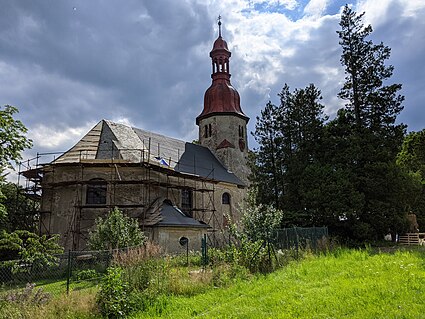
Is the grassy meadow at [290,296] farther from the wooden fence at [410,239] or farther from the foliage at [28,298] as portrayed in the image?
the wooden fence at [410,239]

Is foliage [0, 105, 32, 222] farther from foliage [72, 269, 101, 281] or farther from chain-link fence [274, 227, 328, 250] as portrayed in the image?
chain-link fence [274, 227, 328, 250]

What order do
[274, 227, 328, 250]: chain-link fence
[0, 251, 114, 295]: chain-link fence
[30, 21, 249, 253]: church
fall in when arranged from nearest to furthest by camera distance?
[0, 251, 114, 295]: chain-link fence, [274, 227, 328, 250]: chain-link fence, [30, 21, 249, 253]: church

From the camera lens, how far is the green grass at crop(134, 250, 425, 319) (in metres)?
6.34

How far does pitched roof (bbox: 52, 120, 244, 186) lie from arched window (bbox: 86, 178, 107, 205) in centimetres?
158

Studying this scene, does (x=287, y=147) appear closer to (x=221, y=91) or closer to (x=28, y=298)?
(x=221, y=91)

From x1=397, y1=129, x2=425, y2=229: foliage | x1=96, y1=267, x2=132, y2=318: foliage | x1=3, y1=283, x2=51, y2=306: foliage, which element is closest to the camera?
x1=96, y1=267, x2=132, y2=318: foliage

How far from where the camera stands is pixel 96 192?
20.6 m

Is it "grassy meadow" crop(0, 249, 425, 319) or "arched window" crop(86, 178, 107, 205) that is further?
"arched window" crop(86, 178, 107, 205)

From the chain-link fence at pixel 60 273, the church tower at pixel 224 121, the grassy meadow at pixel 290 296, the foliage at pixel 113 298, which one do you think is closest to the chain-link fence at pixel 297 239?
the grassy meadow at pixel 290 296

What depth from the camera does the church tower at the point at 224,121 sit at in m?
31.7

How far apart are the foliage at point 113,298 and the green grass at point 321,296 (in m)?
0.45

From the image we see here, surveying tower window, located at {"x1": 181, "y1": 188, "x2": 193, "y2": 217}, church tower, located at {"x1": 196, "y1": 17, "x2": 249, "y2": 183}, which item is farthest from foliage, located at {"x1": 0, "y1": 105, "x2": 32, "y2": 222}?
church tower, located at {"x1": 196, "y1": 17, "x2": 249, "y2": 183}

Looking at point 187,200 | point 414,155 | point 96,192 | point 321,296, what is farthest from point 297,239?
point 414,155

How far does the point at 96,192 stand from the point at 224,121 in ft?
50.6
